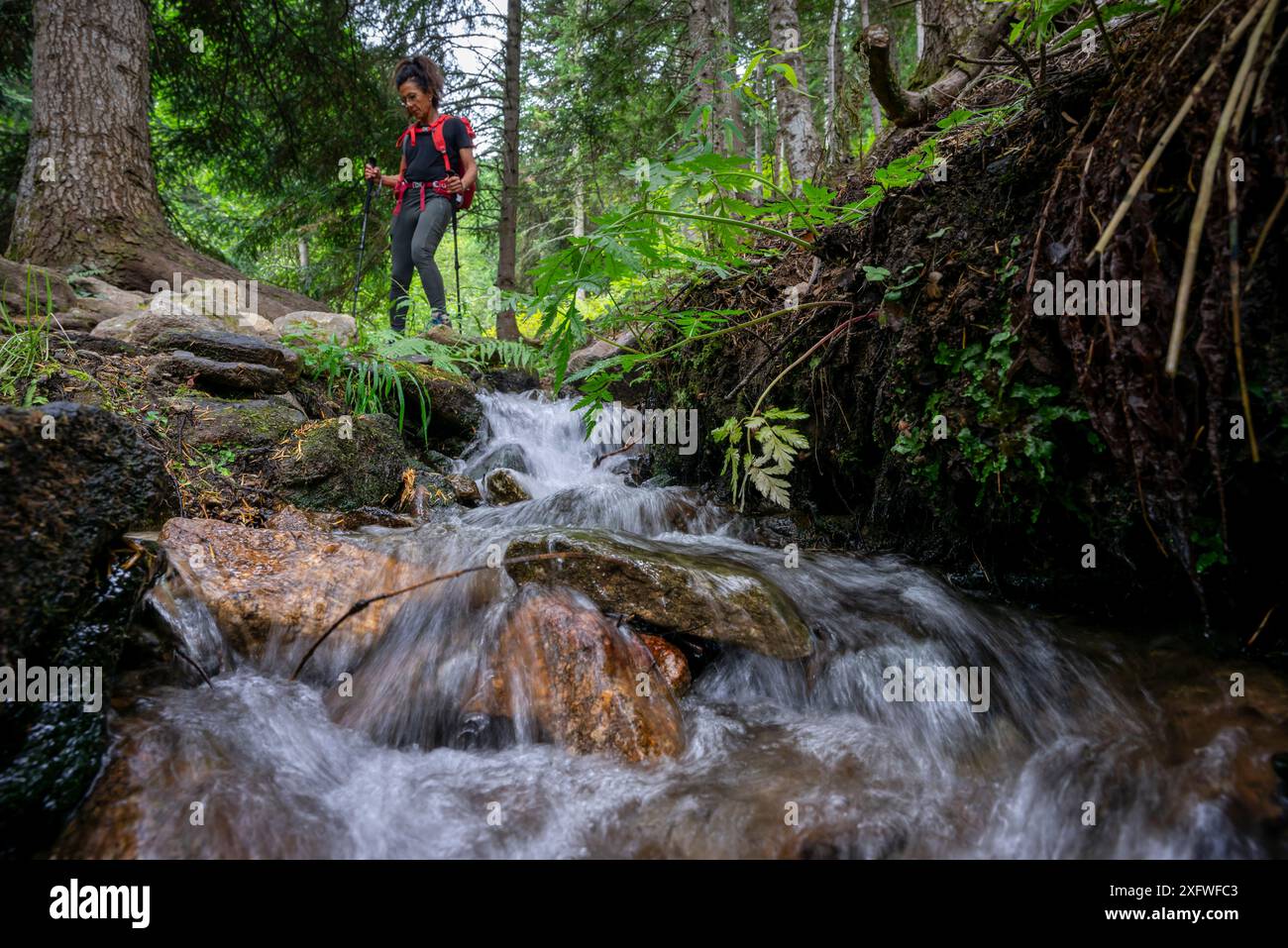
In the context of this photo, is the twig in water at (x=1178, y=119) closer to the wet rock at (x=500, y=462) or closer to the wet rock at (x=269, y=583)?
the wet rock at (x=269, y=583)

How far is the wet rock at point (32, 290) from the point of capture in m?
4.27

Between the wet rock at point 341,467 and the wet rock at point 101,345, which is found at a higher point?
the wet rock at point 101,345

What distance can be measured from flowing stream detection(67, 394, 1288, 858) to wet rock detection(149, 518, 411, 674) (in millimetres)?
76

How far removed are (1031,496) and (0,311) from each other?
18.0 ft

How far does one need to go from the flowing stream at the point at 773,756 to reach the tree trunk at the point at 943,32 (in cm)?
403

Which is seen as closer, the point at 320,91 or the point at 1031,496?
the point at 1031,496

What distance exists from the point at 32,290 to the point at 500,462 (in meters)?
3.68

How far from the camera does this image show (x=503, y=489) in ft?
15.0

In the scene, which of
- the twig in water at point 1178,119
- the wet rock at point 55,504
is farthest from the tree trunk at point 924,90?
the wet rock at point 55,504

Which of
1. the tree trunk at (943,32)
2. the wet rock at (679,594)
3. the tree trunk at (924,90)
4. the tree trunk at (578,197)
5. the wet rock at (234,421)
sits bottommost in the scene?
the wet rock at (679,594)
